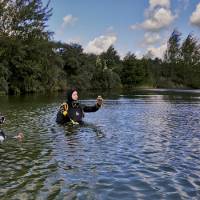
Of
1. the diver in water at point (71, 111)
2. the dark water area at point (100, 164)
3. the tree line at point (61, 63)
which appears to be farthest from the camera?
the tree line at point (61, 63)

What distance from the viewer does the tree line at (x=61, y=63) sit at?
6919 cm

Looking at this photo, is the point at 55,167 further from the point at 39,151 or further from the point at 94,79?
the point at 94,79

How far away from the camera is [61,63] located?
295ft

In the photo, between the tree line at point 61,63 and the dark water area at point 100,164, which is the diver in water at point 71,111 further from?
the tree line at point 61,63

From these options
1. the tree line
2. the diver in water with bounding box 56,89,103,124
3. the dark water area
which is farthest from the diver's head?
the tree line

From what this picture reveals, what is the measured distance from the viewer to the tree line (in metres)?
69.2

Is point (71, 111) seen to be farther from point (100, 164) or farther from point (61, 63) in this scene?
point (61, 63)

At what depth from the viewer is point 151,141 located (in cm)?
1689

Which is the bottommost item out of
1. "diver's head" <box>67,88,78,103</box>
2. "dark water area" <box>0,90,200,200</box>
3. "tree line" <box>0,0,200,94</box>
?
"dark water area" <box>0,90,200,200</box>

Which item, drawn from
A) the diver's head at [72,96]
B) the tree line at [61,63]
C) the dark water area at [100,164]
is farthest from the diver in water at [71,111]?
the tree line at [61,63]

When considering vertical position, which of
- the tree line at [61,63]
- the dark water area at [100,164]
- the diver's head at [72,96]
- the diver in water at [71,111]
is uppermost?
the tree line at [61,63]

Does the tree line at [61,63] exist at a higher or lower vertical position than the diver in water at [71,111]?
higher

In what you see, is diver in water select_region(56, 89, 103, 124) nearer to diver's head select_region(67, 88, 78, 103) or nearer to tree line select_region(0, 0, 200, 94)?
diver's head select_region(67, 88, 78, 103)

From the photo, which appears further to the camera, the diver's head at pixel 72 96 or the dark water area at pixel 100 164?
the diver's head at pixel 72 96
